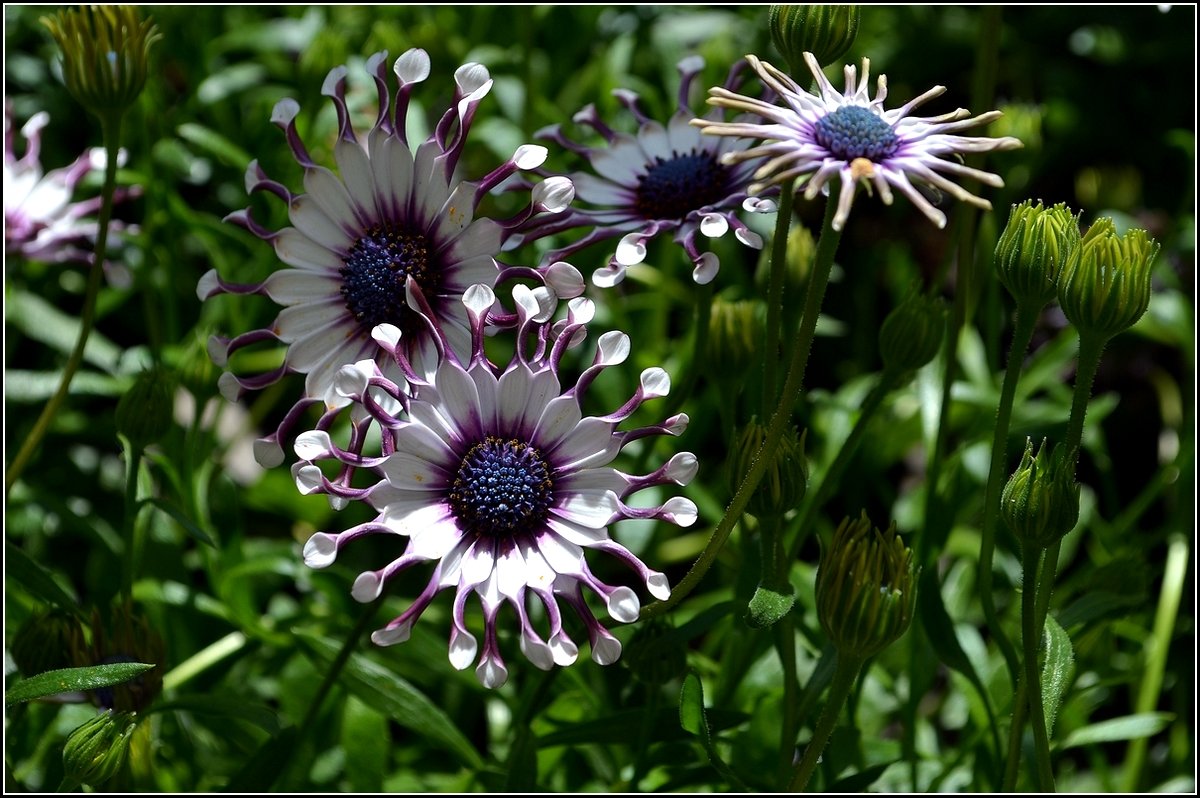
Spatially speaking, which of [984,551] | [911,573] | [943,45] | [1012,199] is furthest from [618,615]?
[943,45]

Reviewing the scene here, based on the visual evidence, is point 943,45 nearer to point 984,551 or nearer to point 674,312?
point 674,312

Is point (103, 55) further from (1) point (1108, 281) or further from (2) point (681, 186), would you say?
(1) point (1108, 281)

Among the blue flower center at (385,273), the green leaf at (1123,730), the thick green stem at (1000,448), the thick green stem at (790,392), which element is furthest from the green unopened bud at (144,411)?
the green leaf at (1123,730)

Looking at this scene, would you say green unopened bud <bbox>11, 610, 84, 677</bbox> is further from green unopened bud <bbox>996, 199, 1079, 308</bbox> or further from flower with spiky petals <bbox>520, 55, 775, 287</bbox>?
green unopened bud <bbox>996, 199, 1079, 308</bbox>

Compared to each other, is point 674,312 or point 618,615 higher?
point 674,312

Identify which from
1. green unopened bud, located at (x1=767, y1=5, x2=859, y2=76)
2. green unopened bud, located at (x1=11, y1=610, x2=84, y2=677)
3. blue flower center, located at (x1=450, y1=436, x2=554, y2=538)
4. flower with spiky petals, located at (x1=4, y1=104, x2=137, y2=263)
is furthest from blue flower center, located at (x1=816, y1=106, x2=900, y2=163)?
flower with spiky petals, located at (x1=4, y1=104, x2=137, y2=263)

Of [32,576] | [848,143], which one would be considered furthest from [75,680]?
[848,143]
